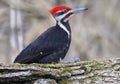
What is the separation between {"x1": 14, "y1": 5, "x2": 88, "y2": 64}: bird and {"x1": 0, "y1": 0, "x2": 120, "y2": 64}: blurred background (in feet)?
12.8

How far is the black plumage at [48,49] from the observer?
6133 mm

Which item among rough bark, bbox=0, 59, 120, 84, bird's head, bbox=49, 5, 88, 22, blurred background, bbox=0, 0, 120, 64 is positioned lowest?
rough bark, bbox=0, 59, 120, 84

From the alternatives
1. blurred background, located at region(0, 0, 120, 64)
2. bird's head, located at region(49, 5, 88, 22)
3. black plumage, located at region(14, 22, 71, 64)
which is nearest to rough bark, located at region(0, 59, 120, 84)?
black plumage, located at region(14, 22, 71, 64)

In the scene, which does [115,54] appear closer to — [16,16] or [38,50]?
[16,16]

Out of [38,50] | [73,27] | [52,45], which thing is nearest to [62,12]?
[52,45]

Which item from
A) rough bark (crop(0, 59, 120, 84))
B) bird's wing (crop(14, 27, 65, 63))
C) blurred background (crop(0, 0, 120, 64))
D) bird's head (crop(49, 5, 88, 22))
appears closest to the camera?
rough bark (crop(0, 59, 120, 84))

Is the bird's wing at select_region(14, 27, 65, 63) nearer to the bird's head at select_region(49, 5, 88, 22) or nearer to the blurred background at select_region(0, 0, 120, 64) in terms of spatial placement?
the bird's head at select_region(49, 5, 88, 22)

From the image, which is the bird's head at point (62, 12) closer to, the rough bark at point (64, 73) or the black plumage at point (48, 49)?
the black plumage at point (48, 49)

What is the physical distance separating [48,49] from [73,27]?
480 cm

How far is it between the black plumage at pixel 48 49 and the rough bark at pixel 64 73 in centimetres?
83

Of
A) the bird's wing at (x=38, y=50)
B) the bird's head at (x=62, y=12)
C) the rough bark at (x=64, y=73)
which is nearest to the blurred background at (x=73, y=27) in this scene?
the bird's head at (x=62, y=12)

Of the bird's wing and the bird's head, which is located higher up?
the bird's head

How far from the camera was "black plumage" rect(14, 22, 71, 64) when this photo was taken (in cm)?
613

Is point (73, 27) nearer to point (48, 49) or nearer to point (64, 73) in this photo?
point (48, 49)
